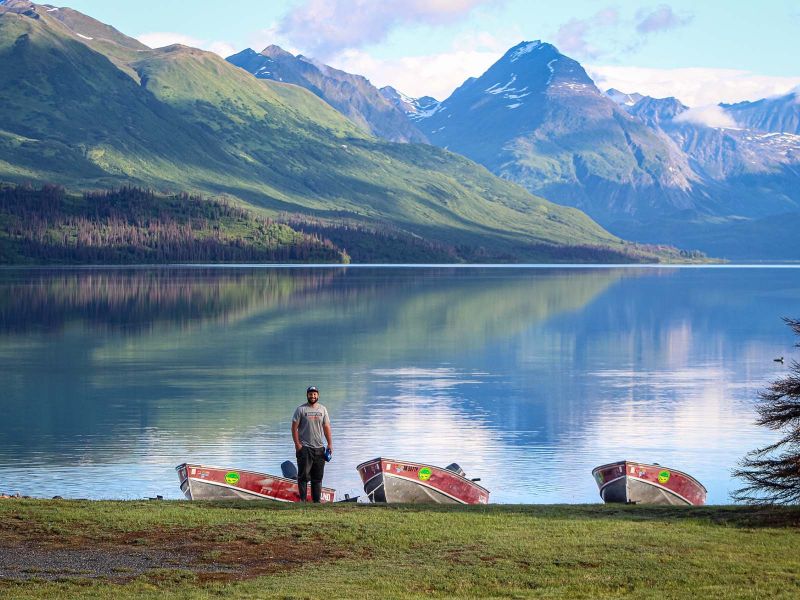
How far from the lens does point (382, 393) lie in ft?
266

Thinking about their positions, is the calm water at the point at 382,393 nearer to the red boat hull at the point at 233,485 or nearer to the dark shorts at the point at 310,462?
the red boat hull at the point at 233,485

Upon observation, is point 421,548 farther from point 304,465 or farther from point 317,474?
point 317,474

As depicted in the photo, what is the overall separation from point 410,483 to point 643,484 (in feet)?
25.8

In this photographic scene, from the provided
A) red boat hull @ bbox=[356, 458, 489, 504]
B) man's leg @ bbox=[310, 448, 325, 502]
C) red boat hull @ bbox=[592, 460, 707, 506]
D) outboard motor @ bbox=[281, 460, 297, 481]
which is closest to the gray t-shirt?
man's leg @ bbox=[310, 448, 325, 502]

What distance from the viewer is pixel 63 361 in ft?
332

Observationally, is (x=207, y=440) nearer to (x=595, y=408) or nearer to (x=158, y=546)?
(x=595, y=408)

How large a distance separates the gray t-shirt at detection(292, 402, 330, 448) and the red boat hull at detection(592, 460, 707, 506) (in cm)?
1043

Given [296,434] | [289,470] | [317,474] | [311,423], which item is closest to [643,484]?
[317,474]

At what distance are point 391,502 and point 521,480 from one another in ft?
41.0

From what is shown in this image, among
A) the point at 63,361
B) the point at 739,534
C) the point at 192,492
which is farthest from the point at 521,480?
the point at 63,361

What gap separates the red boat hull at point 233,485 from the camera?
4031 centimetres

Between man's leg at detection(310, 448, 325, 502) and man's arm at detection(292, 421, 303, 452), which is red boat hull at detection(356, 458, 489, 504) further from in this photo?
man's arm at detection(292, 421, 303, 452)

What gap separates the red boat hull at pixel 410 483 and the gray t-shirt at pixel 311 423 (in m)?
3.40

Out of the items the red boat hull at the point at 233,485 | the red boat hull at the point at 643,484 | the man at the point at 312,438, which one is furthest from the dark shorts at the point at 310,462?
the red boat hull at the point at 643,484
